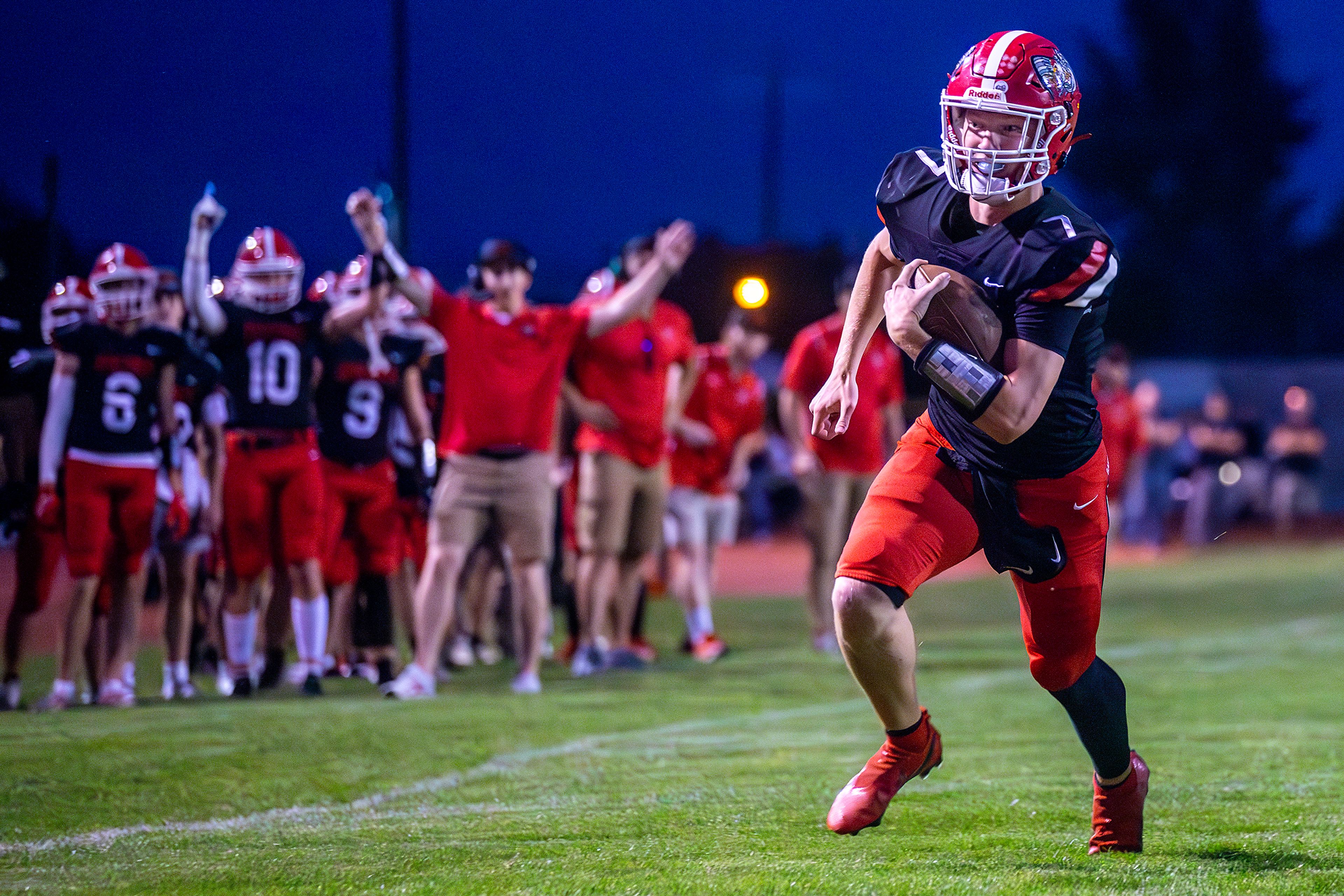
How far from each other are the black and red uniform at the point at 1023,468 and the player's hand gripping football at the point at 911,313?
0.52ft

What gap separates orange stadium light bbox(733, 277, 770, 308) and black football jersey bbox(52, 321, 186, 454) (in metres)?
7.19

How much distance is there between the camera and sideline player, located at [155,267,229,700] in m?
7.65

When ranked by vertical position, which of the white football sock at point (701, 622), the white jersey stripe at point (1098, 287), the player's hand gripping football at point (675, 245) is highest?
the white jersey stripe at point (1098, 287)

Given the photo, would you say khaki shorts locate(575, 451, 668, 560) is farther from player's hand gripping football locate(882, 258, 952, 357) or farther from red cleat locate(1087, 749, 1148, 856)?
player's hand gripping football locate(882, 258, 952, 357)

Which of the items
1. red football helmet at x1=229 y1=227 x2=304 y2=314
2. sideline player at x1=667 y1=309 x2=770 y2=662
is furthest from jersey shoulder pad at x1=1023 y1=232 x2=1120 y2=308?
sideline player at x1=667 y1=309 x2=770 y2=662

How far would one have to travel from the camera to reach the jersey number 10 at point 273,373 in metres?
7.93

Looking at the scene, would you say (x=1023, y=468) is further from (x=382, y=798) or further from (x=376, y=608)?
(x=376, y=608)

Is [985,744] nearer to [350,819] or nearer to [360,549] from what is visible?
[350,819]

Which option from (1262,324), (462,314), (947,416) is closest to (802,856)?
(947,416)

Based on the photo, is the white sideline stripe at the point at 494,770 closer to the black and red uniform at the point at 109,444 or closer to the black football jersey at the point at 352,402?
the black and red uniform at the point at 109,444

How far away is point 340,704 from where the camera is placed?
7.46 m

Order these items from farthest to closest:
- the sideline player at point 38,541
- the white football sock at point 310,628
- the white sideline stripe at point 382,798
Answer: the white football sock at point 310,628 → the sideline player at point 38,541 → the white sideline stripe at point 382,798

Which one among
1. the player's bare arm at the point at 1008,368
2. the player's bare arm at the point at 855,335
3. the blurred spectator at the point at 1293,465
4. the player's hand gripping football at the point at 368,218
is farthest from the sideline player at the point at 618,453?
the blurred spectator at the point at 1293,465

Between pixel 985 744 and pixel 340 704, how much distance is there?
3.02m
